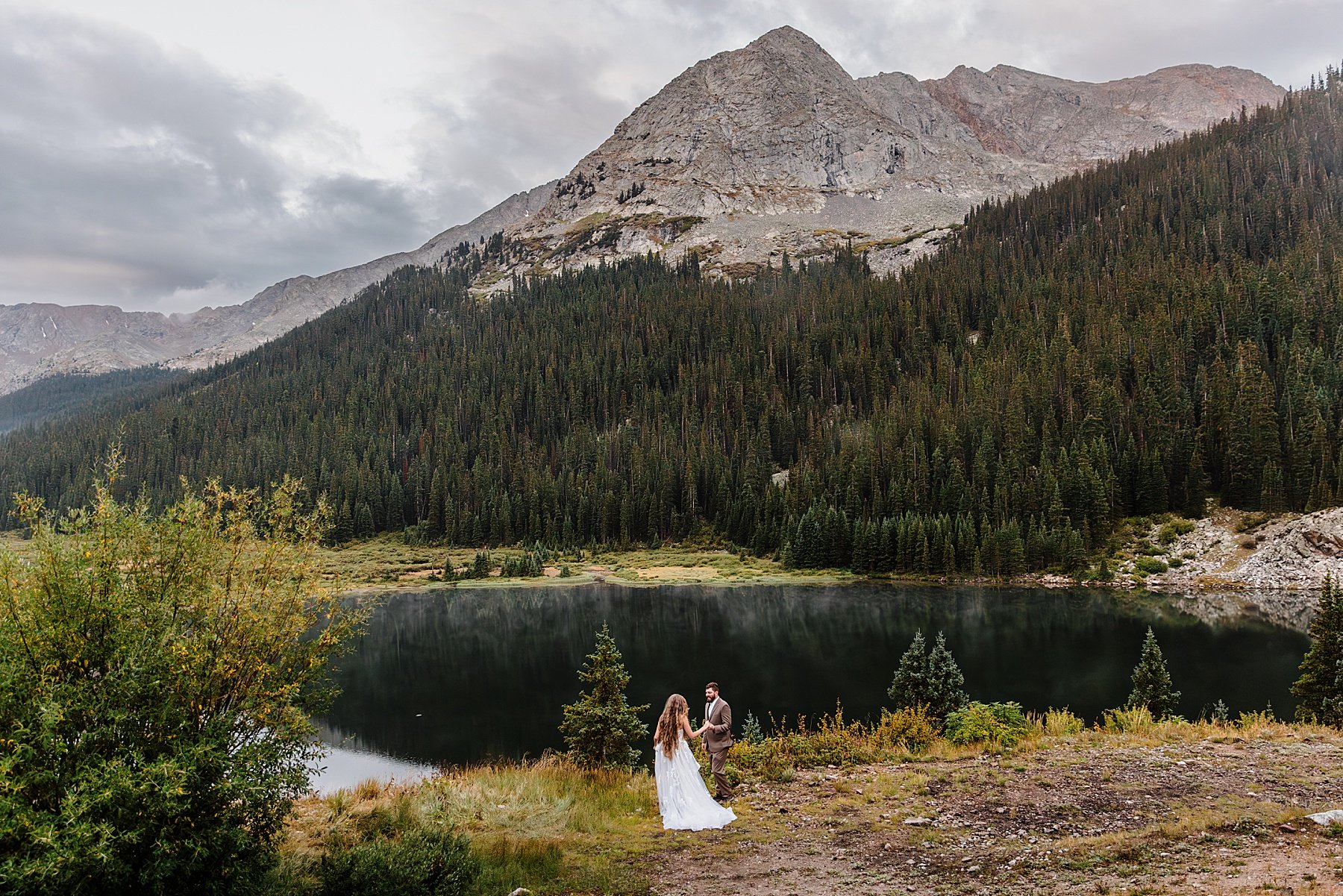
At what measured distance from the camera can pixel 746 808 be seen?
14141 mm

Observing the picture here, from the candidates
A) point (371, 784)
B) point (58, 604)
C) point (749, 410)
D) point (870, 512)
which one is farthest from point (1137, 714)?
point (749, 410)

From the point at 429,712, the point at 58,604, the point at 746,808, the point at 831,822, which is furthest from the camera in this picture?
the point at 429,712

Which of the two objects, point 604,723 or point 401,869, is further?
point 604,723

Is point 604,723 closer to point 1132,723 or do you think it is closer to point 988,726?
point 988,726

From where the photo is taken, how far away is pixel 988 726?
1838 centimetres

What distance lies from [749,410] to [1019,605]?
93.6 m

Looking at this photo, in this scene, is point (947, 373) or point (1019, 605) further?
point (947, 373)

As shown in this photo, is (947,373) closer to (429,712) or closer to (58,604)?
(429,712)

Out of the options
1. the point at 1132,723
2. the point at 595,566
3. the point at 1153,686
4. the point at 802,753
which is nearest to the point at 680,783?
the point at 802,753

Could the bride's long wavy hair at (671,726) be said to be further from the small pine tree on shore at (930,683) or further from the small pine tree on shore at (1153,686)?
the small pine tree on shore at (1153,686)

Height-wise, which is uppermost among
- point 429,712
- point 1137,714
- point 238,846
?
point 238,846

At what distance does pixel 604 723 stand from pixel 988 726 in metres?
10.5

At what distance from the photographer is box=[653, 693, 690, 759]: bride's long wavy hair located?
14141 millimetres

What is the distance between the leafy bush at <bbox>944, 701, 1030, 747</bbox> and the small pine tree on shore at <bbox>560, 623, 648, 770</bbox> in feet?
28.3
